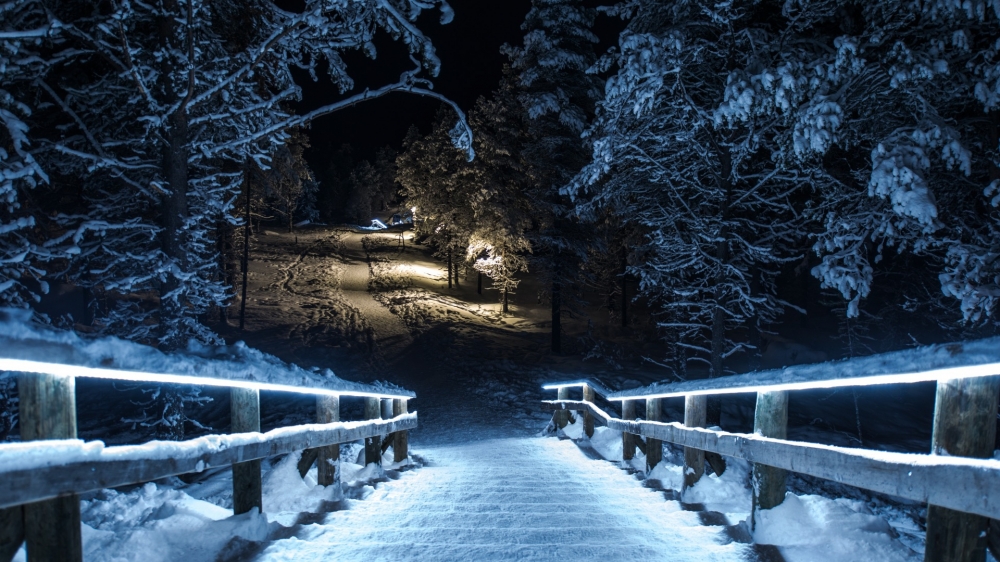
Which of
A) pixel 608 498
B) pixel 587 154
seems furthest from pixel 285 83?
pixel 587 154

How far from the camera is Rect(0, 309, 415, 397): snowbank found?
2.02m

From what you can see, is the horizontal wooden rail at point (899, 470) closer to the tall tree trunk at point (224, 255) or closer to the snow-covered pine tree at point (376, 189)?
the tall tree trunk at point (224, 255)

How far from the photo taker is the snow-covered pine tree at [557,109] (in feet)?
70.6

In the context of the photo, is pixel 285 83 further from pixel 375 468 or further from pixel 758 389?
pixel 758 389

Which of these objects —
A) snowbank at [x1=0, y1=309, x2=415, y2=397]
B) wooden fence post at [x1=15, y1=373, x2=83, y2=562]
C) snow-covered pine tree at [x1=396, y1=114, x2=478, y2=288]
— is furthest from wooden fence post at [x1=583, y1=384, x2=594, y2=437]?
snow-covered pine tree at [x1=396, y1=114, x2=478, y2=288]

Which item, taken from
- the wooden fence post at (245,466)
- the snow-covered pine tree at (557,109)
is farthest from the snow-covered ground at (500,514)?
the snow-covered pine tree at (557,109)

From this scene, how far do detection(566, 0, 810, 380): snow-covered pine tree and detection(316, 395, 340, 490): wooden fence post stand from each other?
289 inches

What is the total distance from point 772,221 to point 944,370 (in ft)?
39.1

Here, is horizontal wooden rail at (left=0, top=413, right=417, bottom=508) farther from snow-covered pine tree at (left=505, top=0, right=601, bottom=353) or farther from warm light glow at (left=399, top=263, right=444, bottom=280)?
warm light glow at (left=399, top=263, right=444, bottom=280)

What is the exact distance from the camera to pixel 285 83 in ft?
33.5

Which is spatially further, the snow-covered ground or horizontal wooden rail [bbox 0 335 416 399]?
the snow-covered ground

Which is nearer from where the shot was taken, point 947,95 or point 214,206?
point 947,95

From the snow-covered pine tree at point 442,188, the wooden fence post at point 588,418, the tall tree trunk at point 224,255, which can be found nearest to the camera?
the wooden fence post at point 588,418

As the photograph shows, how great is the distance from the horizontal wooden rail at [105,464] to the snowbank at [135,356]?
307 millimetres
